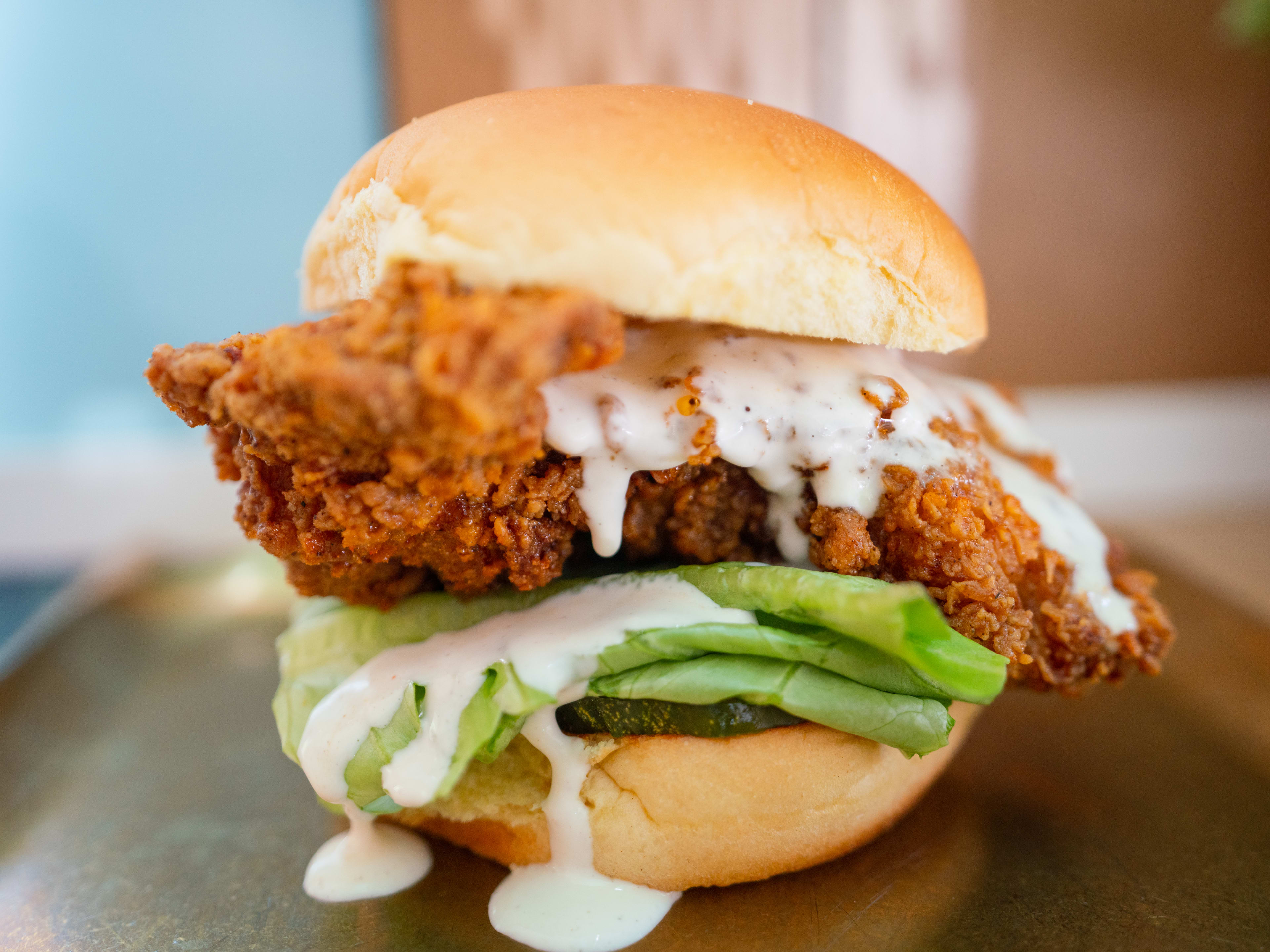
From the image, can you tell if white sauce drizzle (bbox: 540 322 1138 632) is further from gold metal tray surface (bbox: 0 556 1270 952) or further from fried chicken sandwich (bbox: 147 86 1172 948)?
gold metal tray surface (bbox: 0 556 1270 952)

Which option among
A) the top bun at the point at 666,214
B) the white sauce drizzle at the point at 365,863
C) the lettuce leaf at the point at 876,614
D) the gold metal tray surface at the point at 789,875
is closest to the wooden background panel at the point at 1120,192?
the gold metal tray surface at the point at 789,875

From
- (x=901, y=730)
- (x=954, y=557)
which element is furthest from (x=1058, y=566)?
(x=901, y=730)

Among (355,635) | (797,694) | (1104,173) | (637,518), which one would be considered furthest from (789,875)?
(1104,173)

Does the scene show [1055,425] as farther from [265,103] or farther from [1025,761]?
[265,103]

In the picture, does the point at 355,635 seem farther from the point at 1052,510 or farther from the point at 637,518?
the point at 1052,510

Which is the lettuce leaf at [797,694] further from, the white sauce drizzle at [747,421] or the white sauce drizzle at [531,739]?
the white sauce drizzle at [747,421]
